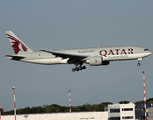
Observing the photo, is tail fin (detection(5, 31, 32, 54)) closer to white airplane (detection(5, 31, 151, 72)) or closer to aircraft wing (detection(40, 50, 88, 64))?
white airplane (detection(5, 31, 151, 72))

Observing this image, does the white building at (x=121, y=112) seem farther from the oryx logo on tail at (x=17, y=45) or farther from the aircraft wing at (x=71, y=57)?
the oryx logo on tail at (x=17, y=45)

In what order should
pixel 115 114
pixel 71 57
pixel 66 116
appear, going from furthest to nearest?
pixel 115 114 < pixel 66 116 < pixel 71 57

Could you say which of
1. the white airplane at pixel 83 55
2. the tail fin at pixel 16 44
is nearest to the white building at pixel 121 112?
the white airplane at pixel 83 55

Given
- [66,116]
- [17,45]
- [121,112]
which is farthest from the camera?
[121,112]

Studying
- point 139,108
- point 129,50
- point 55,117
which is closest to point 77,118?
point 55,117

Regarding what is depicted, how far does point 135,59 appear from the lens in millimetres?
67125

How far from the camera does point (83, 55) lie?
68688mm

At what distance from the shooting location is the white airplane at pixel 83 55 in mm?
66250

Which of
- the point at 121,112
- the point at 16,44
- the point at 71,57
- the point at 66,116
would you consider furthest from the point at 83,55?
the point at 121,112

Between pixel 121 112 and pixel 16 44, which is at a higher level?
pixel 16 44

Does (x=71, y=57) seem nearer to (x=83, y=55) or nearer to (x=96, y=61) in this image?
(x=83, y=55)

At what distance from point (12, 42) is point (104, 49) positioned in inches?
854

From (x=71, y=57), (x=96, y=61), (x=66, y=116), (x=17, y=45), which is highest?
(x=17, y=45)

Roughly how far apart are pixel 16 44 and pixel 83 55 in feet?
54.6
